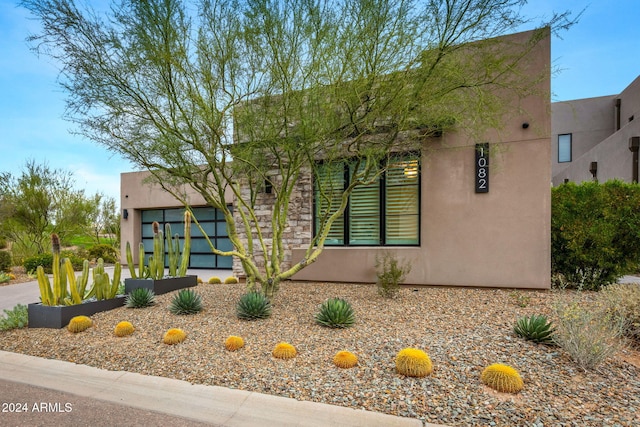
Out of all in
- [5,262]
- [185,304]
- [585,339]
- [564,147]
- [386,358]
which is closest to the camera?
[585,339]

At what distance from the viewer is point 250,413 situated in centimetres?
285

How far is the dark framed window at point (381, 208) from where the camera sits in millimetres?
7457

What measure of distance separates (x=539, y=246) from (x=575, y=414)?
4.45 meters

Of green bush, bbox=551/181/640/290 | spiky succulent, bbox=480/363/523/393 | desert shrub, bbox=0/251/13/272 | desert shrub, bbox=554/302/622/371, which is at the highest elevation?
green bush, bbox=551/181/640/290

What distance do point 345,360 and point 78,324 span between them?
387 centimetres

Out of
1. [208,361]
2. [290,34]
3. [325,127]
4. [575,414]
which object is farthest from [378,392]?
[290,34]

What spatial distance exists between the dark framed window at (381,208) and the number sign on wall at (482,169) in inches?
46.0

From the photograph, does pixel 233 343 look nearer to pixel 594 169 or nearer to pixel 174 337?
pixel 174 337

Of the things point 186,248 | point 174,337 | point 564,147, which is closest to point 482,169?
point 174,337

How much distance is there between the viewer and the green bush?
639 centimetres

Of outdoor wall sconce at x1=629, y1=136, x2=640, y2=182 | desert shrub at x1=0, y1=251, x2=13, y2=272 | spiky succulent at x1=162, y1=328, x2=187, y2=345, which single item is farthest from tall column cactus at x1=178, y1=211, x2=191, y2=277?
outdoor wall sconce at x1=629, y1=136, x2=640, y2=182

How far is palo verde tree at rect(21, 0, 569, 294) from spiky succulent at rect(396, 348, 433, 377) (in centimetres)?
296

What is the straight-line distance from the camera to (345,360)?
3.50 m

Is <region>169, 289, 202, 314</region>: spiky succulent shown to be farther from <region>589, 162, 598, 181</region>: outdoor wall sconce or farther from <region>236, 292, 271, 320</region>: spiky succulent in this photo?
<region>589, 162, 598, 181</region>: outdoor wall sconce
